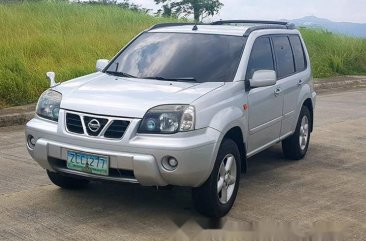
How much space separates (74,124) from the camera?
4.52 meters

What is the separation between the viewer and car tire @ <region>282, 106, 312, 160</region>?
6.78 meters

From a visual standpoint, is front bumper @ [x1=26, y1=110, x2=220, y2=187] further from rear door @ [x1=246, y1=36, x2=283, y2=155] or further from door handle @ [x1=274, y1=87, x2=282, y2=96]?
door handle @ [x1=274, y1=87, x2=282, y2=96]

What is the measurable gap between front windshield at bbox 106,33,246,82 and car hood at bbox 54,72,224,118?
201 mm

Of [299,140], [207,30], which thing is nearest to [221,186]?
[207,30]

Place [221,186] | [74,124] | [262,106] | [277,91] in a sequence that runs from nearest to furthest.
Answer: [74,124] → [221,186] → [262,106] → [277,91]

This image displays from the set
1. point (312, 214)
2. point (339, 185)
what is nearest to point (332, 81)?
point (339, 185)

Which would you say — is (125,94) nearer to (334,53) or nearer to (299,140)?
(299,140)

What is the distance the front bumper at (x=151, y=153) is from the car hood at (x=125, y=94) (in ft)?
0.61

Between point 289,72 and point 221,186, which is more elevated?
point 289,72

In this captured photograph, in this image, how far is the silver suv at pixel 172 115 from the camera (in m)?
4.29

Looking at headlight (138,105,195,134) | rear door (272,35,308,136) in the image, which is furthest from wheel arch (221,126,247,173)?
rear door (272,35,308,136)

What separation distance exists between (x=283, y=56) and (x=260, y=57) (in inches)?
30.9

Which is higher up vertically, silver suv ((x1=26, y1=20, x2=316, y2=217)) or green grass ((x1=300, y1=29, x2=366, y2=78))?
silver suv ((x1=26, y1=20, x2=316, y2=217))

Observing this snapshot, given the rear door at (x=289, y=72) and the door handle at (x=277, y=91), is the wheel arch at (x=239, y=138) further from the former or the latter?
the rear door at (x=289, y=72)
